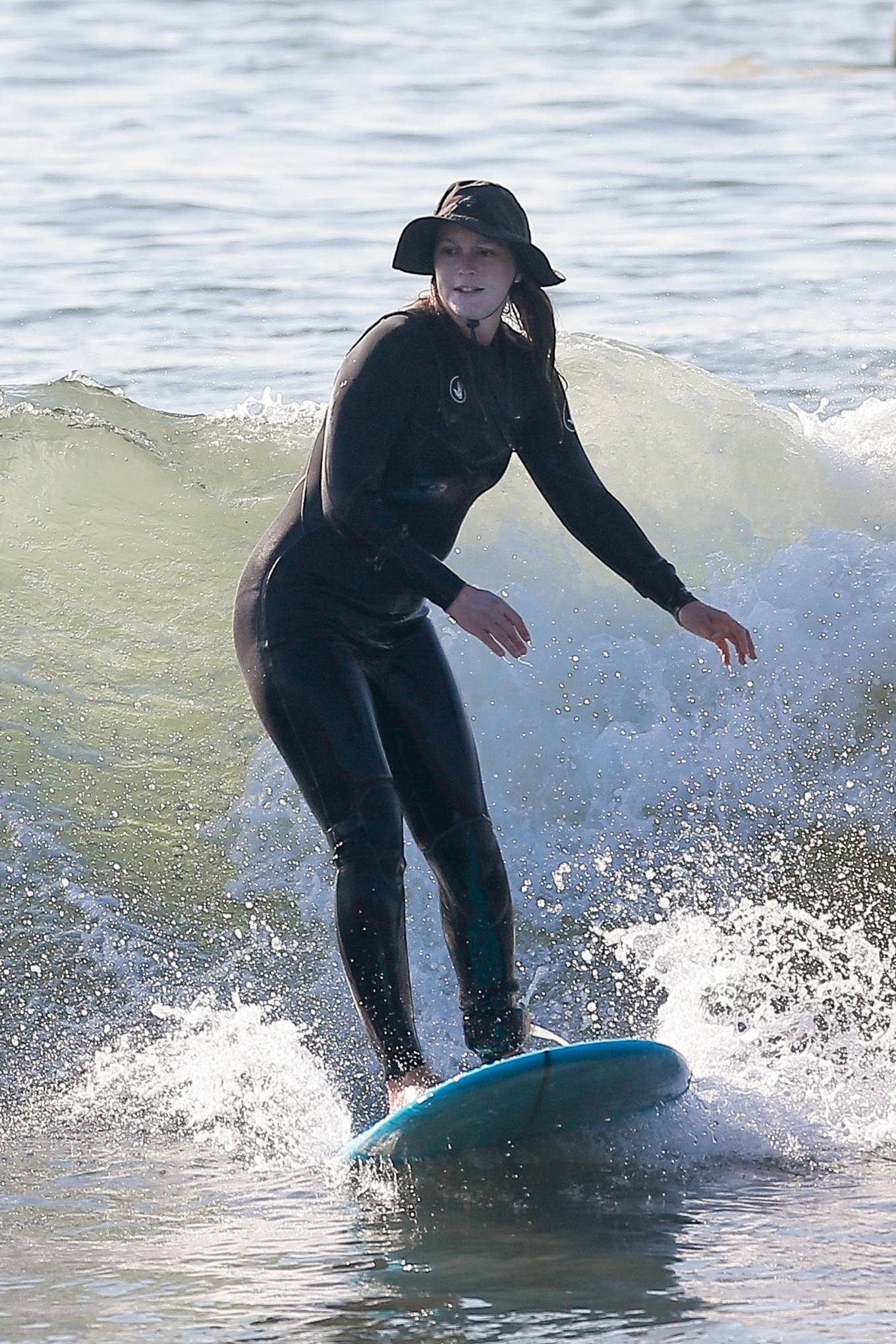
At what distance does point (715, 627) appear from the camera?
422 centimetres

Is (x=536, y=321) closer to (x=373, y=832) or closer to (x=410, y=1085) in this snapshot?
(x=373, y=832)

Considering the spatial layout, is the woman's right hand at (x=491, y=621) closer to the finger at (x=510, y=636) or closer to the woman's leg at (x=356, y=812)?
the finger at (x=510, y=636)

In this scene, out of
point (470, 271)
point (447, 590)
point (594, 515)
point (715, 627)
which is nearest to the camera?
point (447, 590)

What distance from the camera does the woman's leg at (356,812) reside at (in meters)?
4.09

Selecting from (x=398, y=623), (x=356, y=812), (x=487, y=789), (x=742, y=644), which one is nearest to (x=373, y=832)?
(x=356, y=812)

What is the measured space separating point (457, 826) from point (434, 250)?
126 cm

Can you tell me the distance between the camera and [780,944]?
5.83 meters

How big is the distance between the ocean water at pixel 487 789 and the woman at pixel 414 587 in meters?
0.47

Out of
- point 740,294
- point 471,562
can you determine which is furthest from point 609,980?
point 740,294

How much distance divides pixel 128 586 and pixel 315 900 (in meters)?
Answer: 2.28

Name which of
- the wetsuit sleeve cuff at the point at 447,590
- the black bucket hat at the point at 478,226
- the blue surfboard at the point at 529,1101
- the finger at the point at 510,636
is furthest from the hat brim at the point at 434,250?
the blue surfboard at the point at 529,1101

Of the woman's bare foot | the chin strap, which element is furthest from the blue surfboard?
the chin strap

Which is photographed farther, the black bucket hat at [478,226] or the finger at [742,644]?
the finger at [742,644]

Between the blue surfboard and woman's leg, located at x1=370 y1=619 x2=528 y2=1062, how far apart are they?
0.20m
